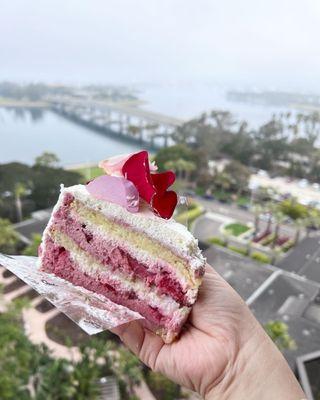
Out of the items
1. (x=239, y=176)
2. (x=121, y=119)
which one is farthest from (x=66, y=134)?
(x=239, y=176)

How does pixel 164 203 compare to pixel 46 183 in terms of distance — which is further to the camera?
pixel 46 183

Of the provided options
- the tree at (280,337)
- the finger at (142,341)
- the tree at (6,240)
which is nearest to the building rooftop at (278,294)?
the tree at (280,337)

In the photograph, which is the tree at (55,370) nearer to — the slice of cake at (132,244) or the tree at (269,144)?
the slice of cake at (132,244)

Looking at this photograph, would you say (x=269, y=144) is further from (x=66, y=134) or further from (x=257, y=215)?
(x=66, y=134)

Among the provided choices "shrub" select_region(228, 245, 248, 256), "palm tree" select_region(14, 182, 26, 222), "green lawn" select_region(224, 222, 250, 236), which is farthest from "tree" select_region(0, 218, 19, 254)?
"green lawn" select_region(224, 222, 250, 236)

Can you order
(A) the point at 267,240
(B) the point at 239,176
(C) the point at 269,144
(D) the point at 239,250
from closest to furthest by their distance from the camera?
(D) the point at 239,250 → (A) the point at 267,240 → (B) the point at 239,176 → (C) the point at 269,144
